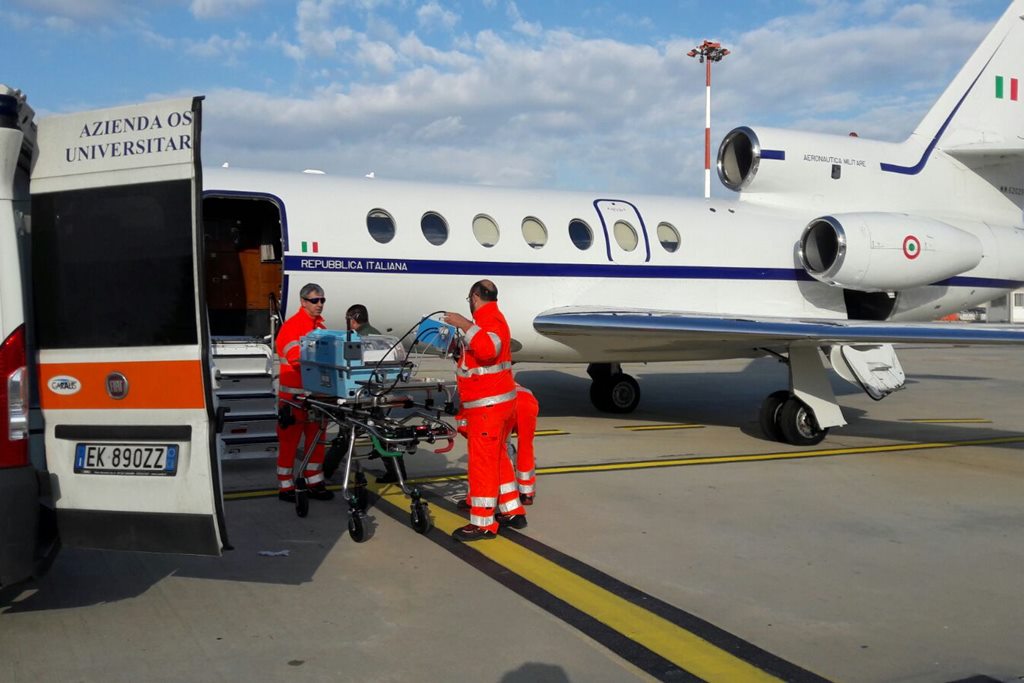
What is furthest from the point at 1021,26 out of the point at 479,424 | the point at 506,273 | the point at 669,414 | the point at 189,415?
the point at 189,415

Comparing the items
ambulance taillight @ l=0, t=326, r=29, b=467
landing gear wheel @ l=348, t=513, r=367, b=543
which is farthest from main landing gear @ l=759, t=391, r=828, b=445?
ambulance taillight @ l=0, t=326, r=29, b=467

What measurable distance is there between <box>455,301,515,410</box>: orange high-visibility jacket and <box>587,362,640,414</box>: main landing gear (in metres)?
7.71

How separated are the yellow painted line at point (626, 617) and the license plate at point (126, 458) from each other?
2290 mm

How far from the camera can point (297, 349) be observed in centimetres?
765

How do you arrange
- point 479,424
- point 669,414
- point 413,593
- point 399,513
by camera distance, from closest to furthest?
point 413,593 < point 479,424 < point 399,513 < point 669,414

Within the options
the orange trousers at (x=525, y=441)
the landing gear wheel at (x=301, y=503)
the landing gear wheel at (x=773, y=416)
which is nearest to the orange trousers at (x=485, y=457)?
the orange trousers at (x=525, y=441)

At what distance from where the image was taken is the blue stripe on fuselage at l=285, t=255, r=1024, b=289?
10.8m

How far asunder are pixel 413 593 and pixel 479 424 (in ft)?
4.82

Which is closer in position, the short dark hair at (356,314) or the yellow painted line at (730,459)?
the short dark hair at (356,314)

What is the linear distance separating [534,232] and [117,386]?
821 cm

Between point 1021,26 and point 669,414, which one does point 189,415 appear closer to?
point 669,414

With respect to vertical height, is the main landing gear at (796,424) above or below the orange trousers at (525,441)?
below

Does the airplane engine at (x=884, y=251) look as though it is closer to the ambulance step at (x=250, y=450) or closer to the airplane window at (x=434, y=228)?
the airplane window at (x=434, y=228)

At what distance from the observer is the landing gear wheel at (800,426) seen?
11141 millimetres
